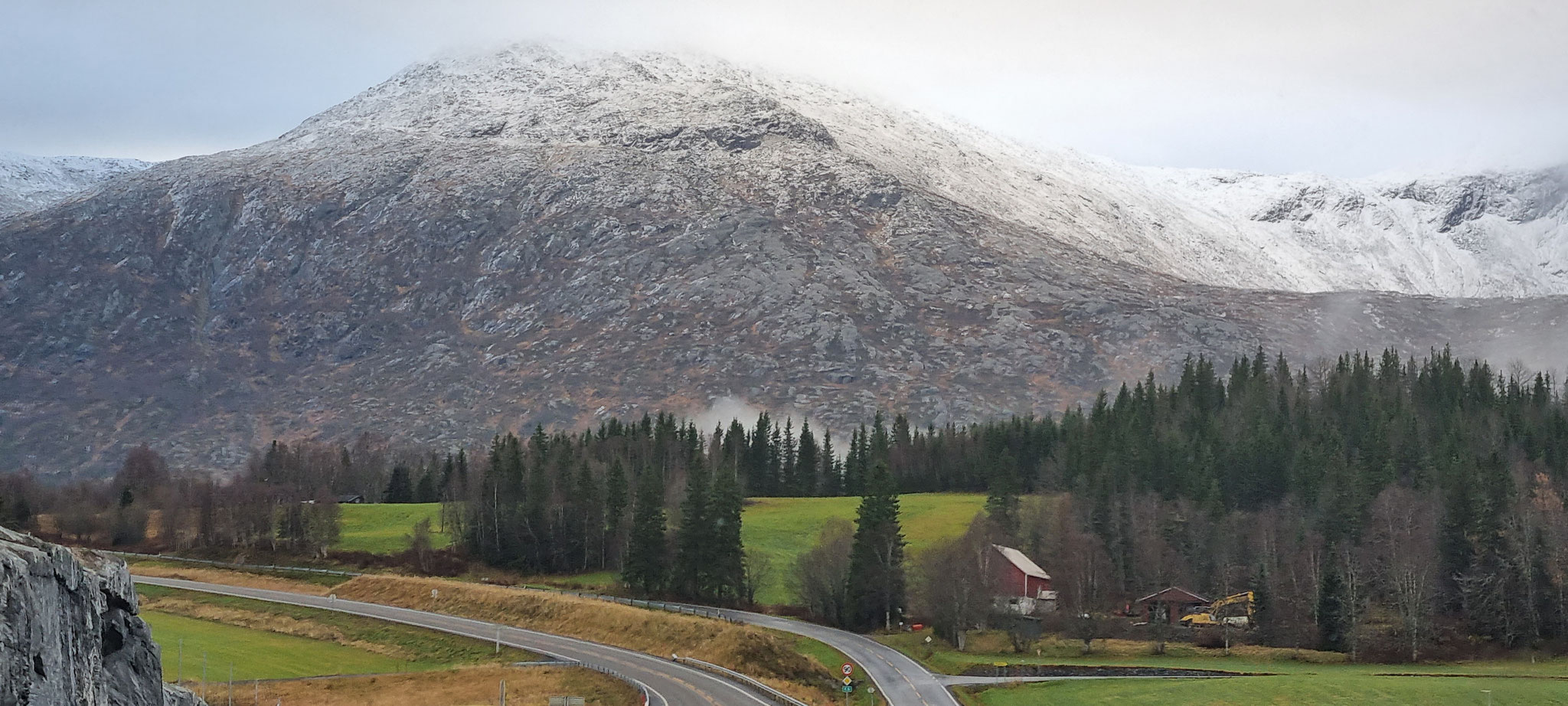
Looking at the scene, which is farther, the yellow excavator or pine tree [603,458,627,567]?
pine tree [603,458,627,567]

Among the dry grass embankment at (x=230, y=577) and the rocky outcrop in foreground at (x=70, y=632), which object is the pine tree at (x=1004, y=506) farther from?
the rocky outcrop in foreground at (x=70, y=632)

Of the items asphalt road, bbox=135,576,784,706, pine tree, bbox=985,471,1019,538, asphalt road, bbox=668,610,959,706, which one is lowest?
asphalt road, bbox=668,610,959,706

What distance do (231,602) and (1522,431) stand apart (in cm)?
13591

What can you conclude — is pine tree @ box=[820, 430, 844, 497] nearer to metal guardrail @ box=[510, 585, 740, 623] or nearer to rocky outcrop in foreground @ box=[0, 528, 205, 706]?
metal guardrail @ box=[510, 585, 740, 623]

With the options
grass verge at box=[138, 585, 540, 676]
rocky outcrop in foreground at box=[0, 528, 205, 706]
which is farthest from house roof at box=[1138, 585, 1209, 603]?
rocky outcrop in foreground at box=[0, 528, 205, 706]

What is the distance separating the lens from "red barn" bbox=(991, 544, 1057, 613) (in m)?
99.4

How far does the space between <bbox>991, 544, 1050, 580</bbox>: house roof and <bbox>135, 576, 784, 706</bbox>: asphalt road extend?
34671 millimetres

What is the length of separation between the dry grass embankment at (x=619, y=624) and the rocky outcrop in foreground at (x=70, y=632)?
47.7 m

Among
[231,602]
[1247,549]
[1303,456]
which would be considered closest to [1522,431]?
[1303,456]

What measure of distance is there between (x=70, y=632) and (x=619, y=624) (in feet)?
241

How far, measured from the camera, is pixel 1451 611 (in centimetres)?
10144

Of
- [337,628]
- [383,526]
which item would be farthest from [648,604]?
[383,526]

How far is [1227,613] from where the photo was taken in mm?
100188

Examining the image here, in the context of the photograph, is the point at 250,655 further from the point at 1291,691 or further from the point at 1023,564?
the point at 1291,691
